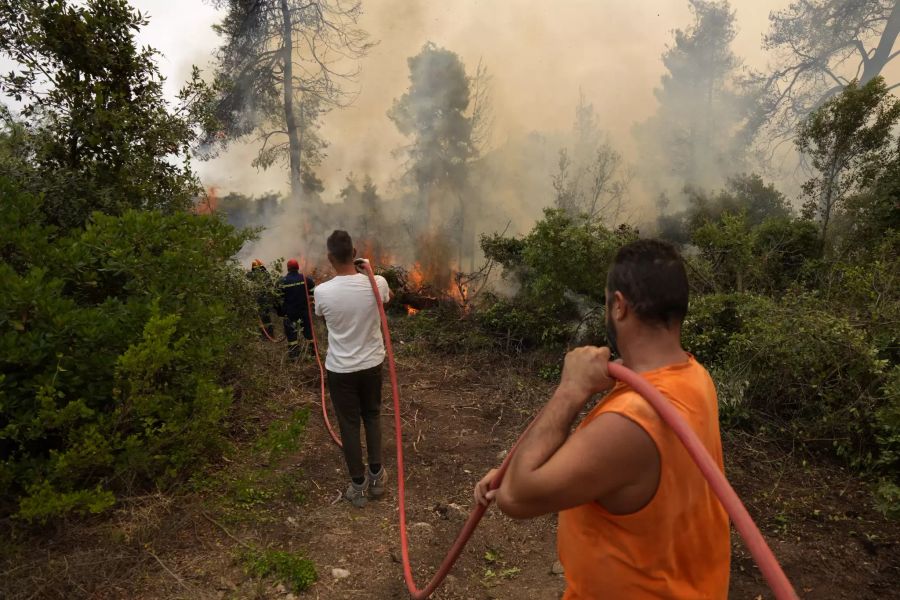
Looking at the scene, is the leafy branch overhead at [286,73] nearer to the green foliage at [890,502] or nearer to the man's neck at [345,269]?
the man's neck at [345,269]

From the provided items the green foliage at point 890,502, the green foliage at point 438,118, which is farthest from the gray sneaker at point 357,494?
the green foliage at point 438,118

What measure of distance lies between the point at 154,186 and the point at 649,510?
21.6ft

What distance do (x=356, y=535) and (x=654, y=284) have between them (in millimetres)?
3626

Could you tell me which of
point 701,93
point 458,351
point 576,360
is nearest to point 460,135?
point 701,93

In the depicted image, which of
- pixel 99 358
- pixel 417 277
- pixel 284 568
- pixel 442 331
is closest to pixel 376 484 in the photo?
pixel 284 568

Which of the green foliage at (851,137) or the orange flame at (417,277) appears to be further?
the orange flame at (417,277)

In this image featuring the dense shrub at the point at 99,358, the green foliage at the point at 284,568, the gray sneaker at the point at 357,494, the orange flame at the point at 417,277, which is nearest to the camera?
the dense shrub at the point at 99,358

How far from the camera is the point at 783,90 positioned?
20.8 m

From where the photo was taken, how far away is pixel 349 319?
439 centimetres

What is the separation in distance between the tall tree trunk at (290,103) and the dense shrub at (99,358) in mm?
16556

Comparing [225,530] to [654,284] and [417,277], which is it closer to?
[654,284]

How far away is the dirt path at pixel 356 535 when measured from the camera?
11.2 ft

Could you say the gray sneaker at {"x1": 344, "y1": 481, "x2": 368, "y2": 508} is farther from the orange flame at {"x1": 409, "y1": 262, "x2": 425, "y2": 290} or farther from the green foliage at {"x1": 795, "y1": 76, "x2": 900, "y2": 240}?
the green foliage at {"x1": 795, "y1": 76, "x2": 900, "y2": 240}

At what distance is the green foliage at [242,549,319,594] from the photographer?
353 centimetres
